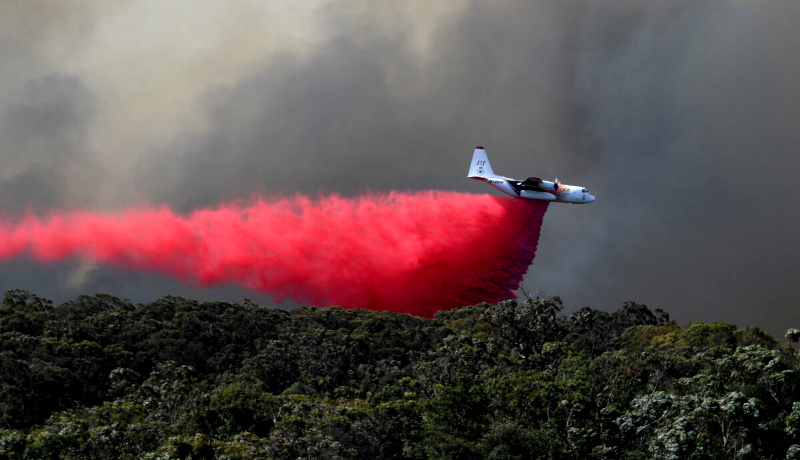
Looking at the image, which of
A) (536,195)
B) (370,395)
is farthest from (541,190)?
(370,395)

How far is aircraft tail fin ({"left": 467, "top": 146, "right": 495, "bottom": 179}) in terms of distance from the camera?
87688mm

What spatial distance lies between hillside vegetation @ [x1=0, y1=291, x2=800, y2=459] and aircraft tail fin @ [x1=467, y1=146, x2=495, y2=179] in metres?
16.5

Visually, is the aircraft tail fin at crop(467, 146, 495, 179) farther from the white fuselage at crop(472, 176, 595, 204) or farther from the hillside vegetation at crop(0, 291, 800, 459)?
the hillside vegetation at crop(0, 291, 800, 459)

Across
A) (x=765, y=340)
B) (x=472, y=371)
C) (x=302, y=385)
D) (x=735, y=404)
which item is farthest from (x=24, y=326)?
(x=765, y=340)

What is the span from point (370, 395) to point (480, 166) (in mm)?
28600

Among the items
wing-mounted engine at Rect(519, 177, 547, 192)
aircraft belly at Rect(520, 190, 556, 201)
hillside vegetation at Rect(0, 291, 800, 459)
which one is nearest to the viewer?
hillside vegetation at Rect(0, 291, 800, 459)

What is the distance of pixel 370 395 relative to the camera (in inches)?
2758

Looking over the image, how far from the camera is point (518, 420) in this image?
176 feet

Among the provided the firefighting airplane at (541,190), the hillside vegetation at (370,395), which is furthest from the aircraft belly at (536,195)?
the hillside vegetation at (370,395)

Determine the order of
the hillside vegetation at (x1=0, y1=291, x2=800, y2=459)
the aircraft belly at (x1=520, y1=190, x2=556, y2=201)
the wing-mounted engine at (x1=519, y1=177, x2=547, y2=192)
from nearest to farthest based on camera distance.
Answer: the hillside vegetation at (x1=0, y1=291, x2=800, y2=459) → the wing-mounted engine at (x1=519, y1=177, x2=547, y2=192) → the aircraft belly at (x1=520, y1=190, x2=556, y2=201)

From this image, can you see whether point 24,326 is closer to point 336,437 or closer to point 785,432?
point 336,437

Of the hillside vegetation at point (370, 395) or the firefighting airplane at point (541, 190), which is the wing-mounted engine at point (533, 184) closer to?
the firefighting airplane at point (541, 190)

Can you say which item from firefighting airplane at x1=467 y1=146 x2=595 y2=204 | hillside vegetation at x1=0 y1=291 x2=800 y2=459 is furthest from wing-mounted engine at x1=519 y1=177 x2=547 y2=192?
hillside vegetation at x1=0 y1=291 x2=800 y2=459

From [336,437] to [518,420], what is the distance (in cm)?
1120
